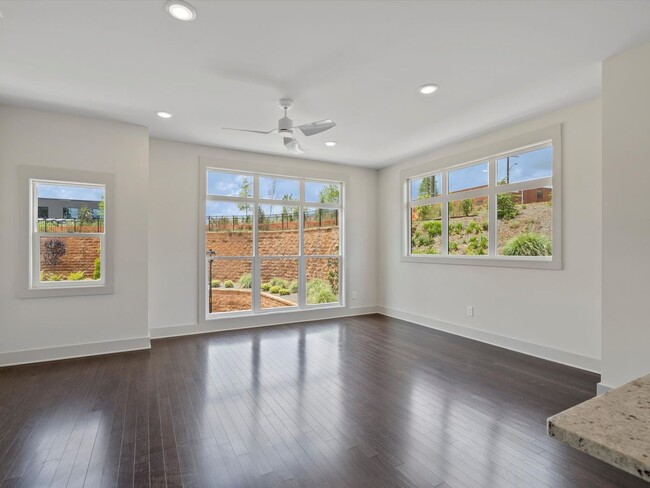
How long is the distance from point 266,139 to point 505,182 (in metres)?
3.28

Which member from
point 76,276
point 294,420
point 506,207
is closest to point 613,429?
point 294,420

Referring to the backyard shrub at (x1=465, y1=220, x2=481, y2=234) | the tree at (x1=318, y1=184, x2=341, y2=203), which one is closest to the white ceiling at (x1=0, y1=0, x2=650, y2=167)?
the backyard shrub at (x1=465, y1=220, x2=481, y2=234)

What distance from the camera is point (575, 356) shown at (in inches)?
143

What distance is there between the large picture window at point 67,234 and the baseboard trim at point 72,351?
71cm

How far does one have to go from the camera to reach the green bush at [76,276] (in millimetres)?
4035

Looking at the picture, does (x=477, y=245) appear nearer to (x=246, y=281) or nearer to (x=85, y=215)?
(x=246, y=281)

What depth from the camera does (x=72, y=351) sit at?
392cm

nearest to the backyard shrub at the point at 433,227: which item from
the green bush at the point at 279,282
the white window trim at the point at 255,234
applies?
the white window trim at the point at 255,234

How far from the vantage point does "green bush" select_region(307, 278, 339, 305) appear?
240 inches

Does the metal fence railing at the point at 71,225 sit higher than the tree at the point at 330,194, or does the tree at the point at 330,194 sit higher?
the tree at the point at 330,194

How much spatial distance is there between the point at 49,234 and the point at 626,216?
5714mm

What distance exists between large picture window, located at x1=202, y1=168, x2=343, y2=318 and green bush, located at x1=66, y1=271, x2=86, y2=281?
1553 mm

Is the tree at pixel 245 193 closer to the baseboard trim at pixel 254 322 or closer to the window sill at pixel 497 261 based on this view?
the baseboard trim at pixel 254 322

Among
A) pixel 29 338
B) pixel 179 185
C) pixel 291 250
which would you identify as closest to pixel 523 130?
pixel 291 250
